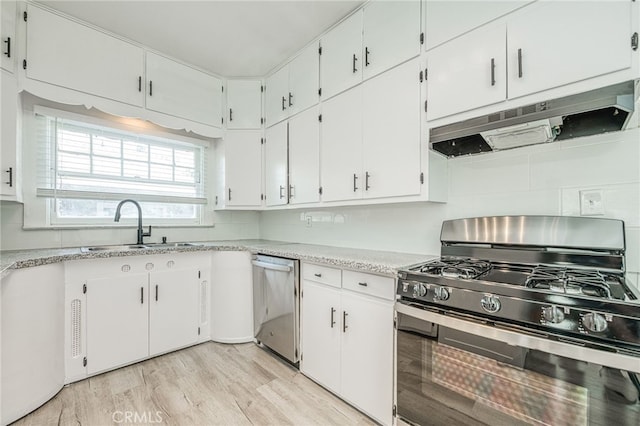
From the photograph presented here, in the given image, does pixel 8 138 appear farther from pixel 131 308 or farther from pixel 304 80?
pixel 304 80

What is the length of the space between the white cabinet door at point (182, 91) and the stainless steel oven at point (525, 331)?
101 inches

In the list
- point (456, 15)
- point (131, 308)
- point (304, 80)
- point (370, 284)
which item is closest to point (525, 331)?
point (370, 284)

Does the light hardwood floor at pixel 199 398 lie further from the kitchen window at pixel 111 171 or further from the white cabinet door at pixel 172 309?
the kitchen window at pixel 111 171

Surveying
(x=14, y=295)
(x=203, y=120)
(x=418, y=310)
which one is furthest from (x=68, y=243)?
(x=418, y=310)

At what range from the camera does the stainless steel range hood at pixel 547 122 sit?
3.73 ft

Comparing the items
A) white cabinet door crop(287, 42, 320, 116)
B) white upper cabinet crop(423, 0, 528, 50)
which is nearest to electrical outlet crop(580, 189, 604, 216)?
white upper cabinet crop(423, 0, 528, 50)

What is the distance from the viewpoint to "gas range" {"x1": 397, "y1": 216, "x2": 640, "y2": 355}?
3.00 ft

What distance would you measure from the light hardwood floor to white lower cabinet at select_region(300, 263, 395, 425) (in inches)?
5.7

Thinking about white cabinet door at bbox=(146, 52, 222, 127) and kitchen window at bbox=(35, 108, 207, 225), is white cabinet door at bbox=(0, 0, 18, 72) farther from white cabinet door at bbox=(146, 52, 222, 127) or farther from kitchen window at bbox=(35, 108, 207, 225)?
white cabinet door at bbox=(146, 52, 222, 127)

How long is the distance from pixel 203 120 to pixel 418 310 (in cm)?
270

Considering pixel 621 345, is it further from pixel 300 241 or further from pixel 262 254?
pixel 300 241

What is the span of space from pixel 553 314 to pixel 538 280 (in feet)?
0.76

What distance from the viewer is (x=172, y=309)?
7.98ft

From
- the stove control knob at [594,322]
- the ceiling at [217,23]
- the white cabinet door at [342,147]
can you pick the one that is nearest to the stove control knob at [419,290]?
the stove control knob at [594,322]
